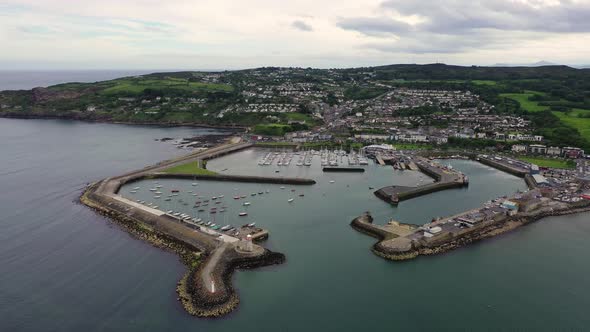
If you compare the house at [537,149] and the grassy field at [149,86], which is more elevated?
the grassy field at [149,86]

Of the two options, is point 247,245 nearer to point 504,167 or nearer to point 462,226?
point 462,226

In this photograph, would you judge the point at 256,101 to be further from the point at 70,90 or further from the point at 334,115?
the point at 70,90

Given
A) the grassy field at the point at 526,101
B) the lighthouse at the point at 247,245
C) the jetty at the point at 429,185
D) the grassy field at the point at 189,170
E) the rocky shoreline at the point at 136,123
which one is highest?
the grassy field at the point at 526,101

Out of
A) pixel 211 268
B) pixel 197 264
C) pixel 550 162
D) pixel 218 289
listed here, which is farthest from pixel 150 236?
pixel 550 162

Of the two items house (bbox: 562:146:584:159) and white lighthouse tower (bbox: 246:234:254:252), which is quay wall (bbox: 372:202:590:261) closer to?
white lighthouse tower (bbox: 246:234:254:252)

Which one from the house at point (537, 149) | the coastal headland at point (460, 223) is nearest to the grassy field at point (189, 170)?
the coastal headland at point (460, 223)

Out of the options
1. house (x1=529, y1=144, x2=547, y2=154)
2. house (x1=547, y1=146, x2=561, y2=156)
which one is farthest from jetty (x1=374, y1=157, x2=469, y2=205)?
house (x1=547, y1=146, x2=561, y2=156)

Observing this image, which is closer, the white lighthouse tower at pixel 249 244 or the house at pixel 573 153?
the white lighthouse tower at pixel 249 244

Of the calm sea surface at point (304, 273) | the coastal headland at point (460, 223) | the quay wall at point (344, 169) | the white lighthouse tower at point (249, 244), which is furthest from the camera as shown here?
the quay wall at point (344, 169)

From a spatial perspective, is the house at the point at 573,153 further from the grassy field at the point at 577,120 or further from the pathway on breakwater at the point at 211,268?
the pathway on breakwater at the point at 211,268
